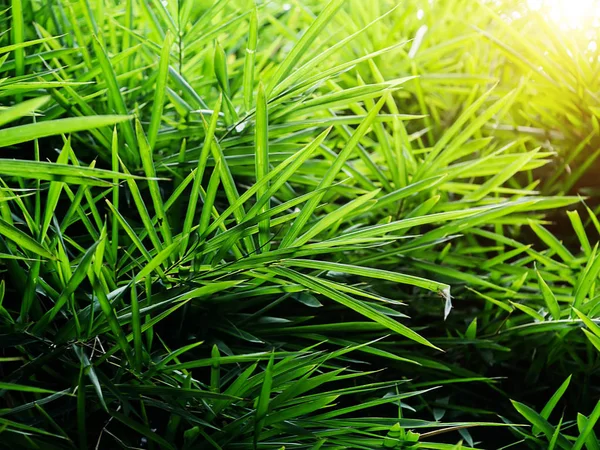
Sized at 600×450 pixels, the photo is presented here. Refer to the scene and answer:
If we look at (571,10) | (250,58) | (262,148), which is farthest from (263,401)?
(571,10)

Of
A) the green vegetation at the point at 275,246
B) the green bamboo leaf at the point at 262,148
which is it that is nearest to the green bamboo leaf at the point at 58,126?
the green vegetation at the point at 275,246

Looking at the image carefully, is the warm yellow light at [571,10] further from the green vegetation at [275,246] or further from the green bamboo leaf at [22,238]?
the green bamboo leaf at [22,238]

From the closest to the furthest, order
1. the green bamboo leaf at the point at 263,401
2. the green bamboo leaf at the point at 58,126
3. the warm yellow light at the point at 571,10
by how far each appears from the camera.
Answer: the green bamboo leaf at the point at 58,126 < the green bamboo leaf at the point at 263,401 < the warm yellow light at the point at 571,10

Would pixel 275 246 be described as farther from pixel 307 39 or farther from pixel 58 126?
pixel 58 126

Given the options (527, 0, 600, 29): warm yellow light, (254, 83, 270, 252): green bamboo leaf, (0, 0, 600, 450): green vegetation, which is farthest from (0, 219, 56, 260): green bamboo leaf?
(527, 0, 600, 29): warm yellow light

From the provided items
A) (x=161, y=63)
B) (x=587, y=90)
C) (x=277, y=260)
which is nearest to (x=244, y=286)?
(x=277, y=260)
